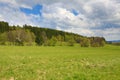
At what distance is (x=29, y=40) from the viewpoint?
13688 centimetres

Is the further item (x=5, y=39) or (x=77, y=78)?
(x=5, y=39)

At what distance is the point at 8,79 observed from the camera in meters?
16.1

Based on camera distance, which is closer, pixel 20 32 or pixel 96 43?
pixel 20 32

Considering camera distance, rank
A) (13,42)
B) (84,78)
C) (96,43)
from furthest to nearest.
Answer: (96,43) < (13,42) < (84,78)

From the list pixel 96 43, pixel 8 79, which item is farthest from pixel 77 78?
Result: pixel 96 43

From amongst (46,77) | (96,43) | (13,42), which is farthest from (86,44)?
(46,77)

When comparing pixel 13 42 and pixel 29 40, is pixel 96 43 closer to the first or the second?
pixel 29 40

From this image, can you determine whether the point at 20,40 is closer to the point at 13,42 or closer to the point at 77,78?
the point at 13,42

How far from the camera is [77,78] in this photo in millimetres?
15648

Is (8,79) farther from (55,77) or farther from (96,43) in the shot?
(96,43)

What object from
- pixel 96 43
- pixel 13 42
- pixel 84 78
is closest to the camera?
pixel 84 78

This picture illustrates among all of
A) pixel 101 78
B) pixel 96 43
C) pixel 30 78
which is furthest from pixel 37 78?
pixel 96 43

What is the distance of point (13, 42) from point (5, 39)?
608 centimetres

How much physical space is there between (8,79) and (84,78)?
18.6 feet
